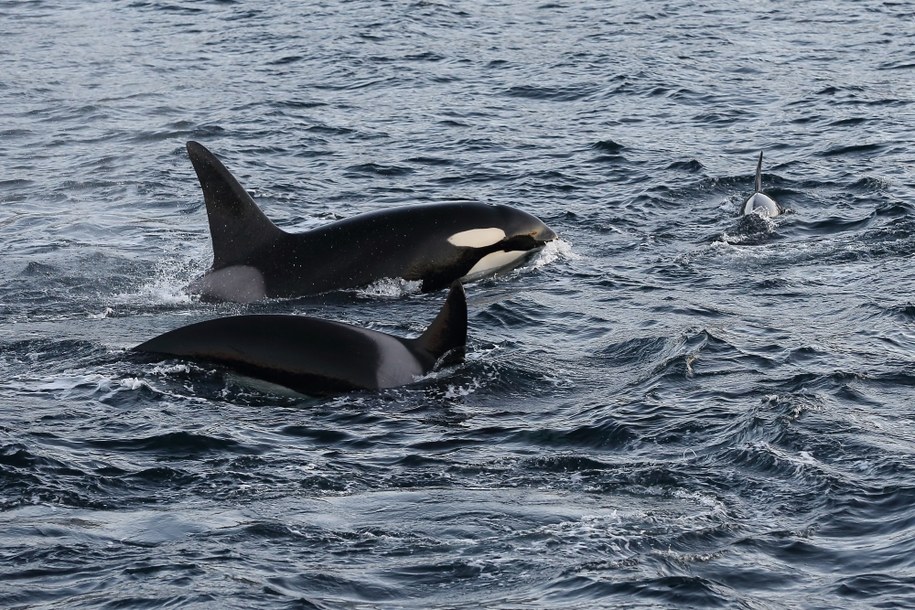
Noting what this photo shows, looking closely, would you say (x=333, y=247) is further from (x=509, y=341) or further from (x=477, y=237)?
(x=509, y=341)

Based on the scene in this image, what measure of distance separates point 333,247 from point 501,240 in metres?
2.50

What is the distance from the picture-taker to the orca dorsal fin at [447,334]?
1315 centimetres

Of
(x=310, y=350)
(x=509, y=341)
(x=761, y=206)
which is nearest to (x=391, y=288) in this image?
(x=509, y=341)

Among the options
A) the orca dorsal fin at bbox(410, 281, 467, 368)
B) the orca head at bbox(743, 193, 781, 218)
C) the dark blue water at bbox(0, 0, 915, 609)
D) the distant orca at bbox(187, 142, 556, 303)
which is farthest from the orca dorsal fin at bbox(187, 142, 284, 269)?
the orca head at bbox(743, 193, 781, 218)

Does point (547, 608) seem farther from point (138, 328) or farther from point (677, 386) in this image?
point (138, 328)

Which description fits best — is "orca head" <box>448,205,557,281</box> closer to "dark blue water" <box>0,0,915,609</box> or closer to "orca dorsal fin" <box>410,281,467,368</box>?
"dark blue water" <box>0,0,915,609</box>

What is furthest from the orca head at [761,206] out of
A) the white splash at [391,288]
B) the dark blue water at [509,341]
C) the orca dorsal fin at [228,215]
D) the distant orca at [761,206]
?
the orca dorsal fin at [228,215]

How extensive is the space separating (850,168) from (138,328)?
13.0 meters

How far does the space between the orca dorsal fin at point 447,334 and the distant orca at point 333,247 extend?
390cm

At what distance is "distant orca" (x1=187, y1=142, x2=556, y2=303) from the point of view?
16703 millimetres

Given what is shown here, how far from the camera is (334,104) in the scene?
30047 mm

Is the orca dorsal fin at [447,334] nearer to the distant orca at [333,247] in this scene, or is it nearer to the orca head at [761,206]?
the distant orca at [333,247]

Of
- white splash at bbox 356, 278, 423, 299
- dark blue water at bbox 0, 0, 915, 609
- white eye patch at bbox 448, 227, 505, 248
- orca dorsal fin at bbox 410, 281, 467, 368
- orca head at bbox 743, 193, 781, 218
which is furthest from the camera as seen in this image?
orca head at bbox 743, 193, 781, 218

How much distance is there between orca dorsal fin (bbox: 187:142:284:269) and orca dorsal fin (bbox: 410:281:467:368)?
4.08m
